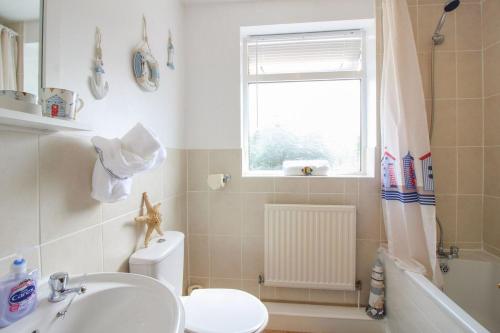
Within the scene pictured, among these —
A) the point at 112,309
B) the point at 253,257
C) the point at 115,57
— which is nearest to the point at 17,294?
the point at 112,309

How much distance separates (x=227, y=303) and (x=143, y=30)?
1.46 metres

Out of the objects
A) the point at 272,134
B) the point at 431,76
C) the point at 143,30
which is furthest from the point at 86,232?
the point at 431,76

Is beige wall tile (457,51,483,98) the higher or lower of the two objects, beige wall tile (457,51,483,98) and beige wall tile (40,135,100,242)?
the higher

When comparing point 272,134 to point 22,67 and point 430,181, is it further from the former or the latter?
point 22,67

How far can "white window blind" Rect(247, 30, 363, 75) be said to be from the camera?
5.65 feet

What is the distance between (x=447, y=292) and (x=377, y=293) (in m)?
0.41

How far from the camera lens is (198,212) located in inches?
67.5

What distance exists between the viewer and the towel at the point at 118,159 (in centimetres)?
82

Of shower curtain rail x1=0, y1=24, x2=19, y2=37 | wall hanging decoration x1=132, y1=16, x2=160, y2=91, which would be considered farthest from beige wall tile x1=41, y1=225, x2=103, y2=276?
wall hanging decoration x1=132, y1=16, x2=160, y2=91

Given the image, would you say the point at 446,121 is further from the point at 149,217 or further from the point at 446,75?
the point at 149,217

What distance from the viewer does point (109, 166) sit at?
2.69ft

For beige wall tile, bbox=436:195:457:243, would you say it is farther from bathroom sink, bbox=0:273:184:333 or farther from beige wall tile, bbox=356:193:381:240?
bathroom sink, bbox=0:273:184:333

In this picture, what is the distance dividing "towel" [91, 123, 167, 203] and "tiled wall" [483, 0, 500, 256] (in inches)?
76.3

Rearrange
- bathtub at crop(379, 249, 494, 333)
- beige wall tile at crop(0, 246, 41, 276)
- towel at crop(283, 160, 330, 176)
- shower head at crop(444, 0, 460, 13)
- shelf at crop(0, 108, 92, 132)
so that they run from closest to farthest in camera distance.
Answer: shelf at crop(0, 108, 92, 132)
beige wall tile at crop(0, 246, 41, 276)
bathtub at crop(379, 249, 494, 333)
shower head at crop(444, 0, 460, 13)
towel at crop(283, 160, 330, 176)
